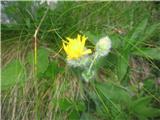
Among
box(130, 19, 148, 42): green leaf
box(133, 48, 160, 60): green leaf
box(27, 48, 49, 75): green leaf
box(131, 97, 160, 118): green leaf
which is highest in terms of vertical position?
box(130, 19, 148, 42): green leaf

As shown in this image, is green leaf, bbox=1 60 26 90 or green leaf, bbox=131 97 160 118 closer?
green leaf, bbox=131 97 160 118

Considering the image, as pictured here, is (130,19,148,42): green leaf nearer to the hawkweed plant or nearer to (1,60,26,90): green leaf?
the hawkweed plant

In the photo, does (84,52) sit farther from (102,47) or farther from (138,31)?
(138,31)

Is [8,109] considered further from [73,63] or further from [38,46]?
[73,63]

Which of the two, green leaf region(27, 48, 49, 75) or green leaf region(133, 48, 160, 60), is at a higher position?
green leaf region(133, 48, 160, 60)

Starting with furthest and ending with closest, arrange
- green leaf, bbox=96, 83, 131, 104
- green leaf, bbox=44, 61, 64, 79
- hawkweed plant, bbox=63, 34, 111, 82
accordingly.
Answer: green leaf, bbox=44, 61, 64, 79 → green leaf, bbox=96, 83, 131, 104 → hawkweed plant, bbox=63, 34, 111, 82

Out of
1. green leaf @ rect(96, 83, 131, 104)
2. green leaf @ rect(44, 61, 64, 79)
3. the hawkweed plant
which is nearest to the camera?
the hawkweed plant

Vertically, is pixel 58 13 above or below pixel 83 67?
above

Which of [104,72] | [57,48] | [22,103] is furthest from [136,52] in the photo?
[22,103]

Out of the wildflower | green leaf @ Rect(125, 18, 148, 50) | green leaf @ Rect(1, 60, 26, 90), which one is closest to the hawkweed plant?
the wildflower
